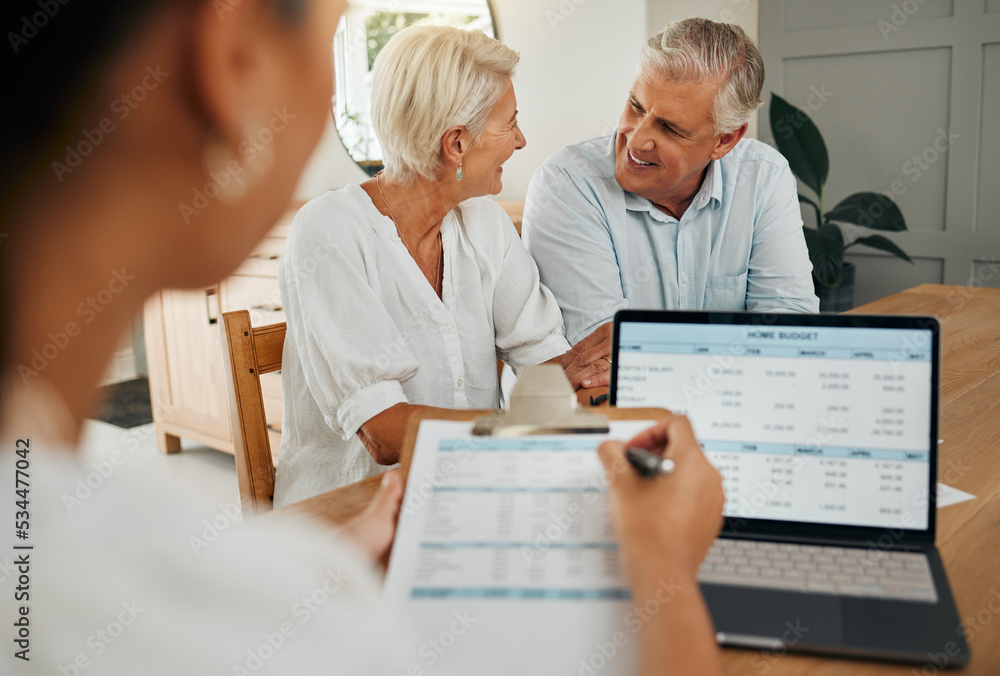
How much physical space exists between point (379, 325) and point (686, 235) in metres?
0.80

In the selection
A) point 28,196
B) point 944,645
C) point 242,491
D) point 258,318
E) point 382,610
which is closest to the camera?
point 28,196

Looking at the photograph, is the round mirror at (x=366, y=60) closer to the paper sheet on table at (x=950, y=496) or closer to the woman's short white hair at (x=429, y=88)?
the woman's short white hair at (x=429, y=88)

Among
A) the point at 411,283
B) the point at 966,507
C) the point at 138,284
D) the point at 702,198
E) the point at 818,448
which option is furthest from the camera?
the point at 702,198

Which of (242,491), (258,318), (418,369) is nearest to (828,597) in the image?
(418,369)

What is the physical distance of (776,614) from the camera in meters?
0.66

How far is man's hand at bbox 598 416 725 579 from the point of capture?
0.54 metres

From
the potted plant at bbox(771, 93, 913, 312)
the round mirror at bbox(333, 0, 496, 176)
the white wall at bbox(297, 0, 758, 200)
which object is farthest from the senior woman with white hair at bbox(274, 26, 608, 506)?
the potted plant at bbox(771, 93, 913, 312)

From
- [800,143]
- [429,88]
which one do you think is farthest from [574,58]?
[429,88]

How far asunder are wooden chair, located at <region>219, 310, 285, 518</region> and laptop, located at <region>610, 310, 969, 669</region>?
705mm

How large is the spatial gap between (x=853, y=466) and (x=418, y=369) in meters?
0.72

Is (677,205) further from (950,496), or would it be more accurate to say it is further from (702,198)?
(950,496)

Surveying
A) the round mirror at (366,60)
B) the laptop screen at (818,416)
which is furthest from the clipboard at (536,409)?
the round mirror at (366,60)

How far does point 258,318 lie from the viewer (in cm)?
280

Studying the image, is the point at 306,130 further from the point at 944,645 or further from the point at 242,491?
the point at 242,491
